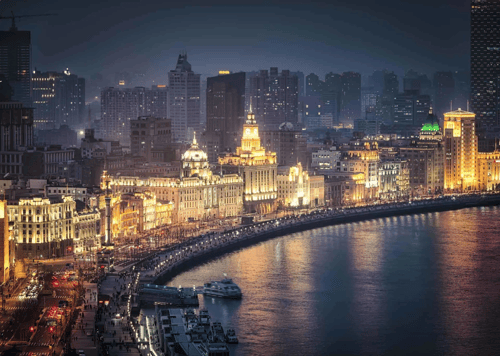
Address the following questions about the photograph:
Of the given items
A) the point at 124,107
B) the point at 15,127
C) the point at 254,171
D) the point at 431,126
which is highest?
the point at 124,107

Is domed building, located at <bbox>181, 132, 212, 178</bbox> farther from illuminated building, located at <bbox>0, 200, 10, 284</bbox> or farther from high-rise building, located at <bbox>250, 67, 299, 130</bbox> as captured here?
high-rise building, located at <bbox>250, 67, 299, 130</bbox>

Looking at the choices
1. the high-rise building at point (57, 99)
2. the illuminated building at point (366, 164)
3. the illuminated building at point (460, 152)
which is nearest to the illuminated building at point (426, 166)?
the illuminated building at point (460, 152)

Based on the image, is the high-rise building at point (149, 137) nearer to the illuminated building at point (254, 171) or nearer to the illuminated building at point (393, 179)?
the illuminated building at point (254, 171)

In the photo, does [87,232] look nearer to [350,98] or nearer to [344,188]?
[344,188]

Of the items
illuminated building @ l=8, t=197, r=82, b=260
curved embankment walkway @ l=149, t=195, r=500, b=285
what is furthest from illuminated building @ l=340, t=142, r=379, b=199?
illuminated building @ l=8, t=197, r=82, b=260

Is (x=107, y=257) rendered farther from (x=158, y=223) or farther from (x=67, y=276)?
(x=158, y=223)

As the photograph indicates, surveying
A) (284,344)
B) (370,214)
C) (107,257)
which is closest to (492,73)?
(370,214)

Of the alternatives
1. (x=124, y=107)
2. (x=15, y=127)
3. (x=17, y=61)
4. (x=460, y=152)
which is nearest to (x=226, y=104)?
(x=124, y=107)
